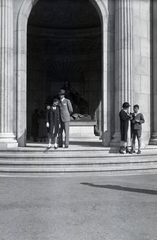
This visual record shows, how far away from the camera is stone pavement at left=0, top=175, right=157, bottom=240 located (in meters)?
5.43

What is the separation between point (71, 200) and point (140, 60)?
9765 millimetres

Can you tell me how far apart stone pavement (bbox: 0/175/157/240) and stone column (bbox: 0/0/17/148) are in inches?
173

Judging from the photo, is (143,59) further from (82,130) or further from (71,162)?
(82,130)

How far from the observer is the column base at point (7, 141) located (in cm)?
1412

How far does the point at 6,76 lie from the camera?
14641mm

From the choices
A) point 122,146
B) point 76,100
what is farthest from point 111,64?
point 76,100

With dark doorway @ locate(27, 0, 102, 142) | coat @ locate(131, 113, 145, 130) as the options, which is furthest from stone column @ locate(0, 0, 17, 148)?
dark doorway @ locate(27, 0, 102, 142)

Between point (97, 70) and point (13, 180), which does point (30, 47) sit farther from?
point (13, 180)

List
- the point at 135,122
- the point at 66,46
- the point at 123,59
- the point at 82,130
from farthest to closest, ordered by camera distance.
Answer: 1. the point at 66,46
2. the point at 82,130
3. the point at 123,59
4. the point at 135,122

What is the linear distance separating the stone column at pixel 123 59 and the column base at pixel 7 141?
12.9ft

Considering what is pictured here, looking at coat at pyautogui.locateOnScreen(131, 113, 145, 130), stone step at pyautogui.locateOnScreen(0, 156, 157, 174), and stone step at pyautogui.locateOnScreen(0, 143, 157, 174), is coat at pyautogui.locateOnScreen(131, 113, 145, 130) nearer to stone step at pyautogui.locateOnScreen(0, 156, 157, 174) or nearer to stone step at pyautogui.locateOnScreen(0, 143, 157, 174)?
stone step at pyautogui.locateOnScreen(0, 143, 157, 174)

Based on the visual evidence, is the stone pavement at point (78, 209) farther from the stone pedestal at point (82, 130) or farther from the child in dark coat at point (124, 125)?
the stone pedestal at point (82, 130)

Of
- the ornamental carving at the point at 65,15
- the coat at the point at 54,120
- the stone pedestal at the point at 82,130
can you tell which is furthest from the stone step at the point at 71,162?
the ornamental carving at the point at 65,15

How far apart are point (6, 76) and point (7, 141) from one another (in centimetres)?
256
